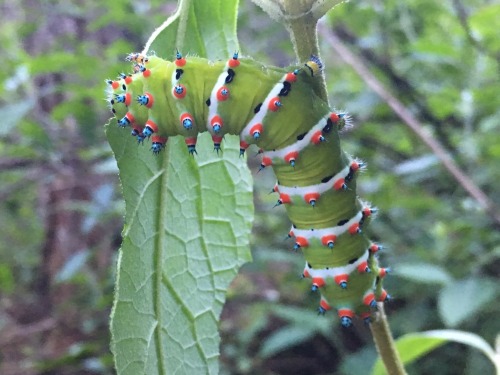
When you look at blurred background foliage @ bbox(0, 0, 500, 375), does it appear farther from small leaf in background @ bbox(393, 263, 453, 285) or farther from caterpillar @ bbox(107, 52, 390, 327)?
caterpillar @ bbox(107, 52, 390, 327)

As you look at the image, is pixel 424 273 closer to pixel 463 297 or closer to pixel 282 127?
pixel 463 297

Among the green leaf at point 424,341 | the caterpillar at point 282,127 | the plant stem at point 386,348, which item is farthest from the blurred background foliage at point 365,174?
the plant stem at point 386,348

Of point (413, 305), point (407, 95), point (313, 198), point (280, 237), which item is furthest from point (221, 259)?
point (280, 237)

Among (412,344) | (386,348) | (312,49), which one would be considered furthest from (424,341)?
(312,49)

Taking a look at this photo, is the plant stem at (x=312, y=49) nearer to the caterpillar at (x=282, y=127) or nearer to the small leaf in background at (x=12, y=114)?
the caterpillar at (x=282, y=127)

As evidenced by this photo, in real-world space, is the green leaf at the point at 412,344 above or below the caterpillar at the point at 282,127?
below

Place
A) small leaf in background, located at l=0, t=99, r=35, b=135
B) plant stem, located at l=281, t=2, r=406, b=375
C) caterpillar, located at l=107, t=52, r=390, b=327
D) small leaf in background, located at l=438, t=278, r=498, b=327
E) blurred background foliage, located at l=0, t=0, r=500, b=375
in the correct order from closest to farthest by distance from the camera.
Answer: plant stem, located at l=281, t=2, r=406, b=375
caterpillar, located at l=107, t=52, r=390, b=327
small leaf in background, located at l=438, t=278, r=498, b=327
small leaf in background, located at l=0, t=99, r=35, b=135
blurred background foliage, located at l=0, t=0, r=500, b=375

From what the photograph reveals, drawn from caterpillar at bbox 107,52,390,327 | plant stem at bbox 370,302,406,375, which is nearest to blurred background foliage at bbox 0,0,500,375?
caterpillar at bbox 107,52,390,327
